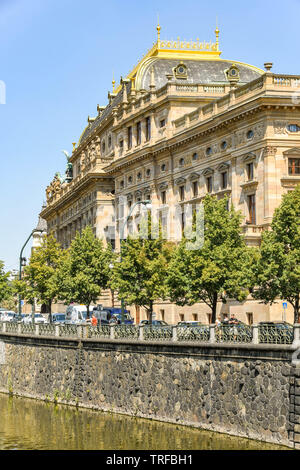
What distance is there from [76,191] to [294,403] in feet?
251

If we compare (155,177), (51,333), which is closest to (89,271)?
(155,177)

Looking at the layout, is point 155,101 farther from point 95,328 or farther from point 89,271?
point 95,328

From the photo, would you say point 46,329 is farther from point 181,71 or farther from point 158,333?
point 181,71

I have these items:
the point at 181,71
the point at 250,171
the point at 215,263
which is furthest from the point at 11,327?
the point at 181,71

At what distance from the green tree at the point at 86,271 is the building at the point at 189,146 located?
5989 mm

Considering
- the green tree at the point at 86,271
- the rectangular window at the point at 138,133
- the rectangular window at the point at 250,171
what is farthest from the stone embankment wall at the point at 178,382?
the rectangular window at the point at 138,133

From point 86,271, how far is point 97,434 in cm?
3680

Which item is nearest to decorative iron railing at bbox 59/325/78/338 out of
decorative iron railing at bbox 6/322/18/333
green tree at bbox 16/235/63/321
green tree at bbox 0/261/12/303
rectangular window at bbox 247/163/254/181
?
decorative iron railing at bbox 6/322/18/333

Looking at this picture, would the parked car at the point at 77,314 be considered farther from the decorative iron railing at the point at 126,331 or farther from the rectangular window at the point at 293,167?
the decorative iron railing at the point at 126,331

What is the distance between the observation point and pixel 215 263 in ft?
157

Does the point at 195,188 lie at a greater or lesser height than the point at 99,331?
greater

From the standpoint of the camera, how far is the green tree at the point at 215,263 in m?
47.7

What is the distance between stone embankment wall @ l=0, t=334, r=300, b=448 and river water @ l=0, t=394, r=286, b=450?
1.67 ft

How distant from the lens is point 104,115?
3907 inches
